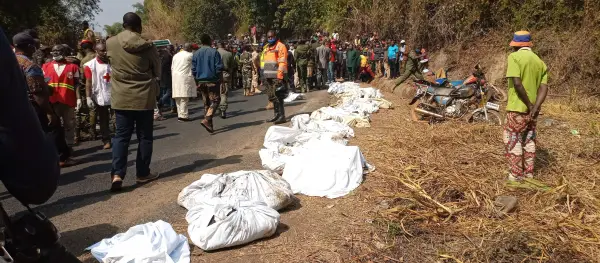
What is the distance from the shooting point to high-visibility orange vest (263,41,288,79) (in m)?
8.69

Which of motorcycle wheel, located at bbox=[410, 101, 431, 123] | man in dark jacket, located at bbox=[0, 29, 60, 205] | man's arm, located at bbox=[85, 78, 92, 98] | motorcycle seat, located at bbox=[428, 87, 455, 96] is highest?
man in dark jacket, located at bbox=[0, 29, 60, 205]

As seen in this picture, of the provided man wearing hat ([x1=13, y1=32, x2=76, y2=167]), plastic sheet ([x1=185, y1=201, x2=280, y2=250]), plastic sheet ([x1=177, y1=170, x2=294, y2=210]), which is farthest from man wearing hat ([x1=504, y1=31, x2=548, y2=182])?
man wearing hat ([x1=13, y1=32, x2=76, y2=167])

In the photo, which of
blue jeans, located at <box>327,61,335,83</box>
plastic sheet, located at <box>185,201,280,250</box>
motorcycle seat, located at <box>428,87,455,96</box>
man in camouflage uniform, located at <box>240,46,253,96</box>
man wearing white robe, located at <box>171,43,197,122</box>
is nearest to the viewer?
plastic sheet, located at <box>185,201,280,250</box>

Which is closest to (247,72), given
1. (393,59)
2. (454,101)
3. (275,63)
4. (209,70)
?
(393,59)

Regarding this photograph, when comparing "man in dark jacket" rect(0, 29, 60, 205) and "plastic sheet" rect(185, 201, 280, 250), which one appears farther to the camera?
"plastic sheet" rect(185, 201, 280, 250)

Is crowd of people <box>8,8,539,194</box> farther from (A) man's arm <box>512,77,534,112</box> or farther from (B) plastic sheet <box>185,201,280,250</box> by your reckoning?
(A) man's arm <box>512,77,534,112</box>

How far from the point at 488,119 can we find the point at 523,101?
3.54 metres

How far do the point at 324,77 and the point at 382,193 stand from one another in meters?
12.0

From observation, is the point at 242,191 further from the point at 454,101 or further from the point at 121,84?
the point at 454,101

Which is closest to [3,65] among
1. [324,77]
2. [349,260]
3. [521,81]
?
[349,260]

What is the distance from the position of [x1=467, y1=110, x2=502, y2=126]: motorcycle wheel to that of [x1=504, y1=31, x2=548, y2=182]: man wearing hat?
309 centimetres

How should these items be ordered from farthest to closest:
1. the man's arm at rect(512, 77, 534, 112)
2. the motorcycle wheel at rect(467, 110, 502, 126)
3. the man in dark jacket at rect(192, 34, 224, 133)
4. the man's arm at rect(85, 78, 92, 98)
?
the man in dark jacket at rect(192, 34, 224, 133), the motorcycle wheel at rect(467, 110, 502, 126), the man's arm at rect(85, 78, 92, 98), the man's arm at rect(512, 77, 534, 112)

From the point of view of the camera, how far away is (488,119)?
8.12m

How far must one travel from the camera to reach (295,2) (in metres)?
27.3
